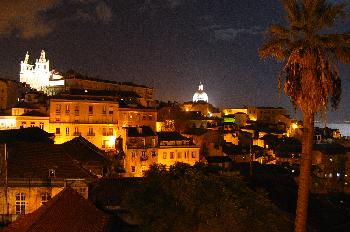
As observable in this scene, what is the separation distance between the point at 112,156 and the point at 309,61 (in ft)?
140

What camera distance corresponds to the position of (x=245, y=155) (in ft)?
241

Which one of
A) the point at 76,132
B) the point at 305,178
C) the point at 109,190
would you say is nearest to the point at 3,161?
the point at 109,190

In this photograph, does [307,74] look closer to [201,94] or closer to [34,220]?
[34,220]

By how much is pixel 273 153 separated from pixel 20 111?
46.8 metres

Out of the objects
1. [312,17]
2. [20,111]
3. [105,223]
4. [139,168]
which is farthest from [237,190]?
[20,111]

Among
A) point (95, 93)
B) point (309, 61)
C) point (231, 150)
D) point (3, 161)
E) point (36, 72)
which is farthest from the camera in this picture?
point (36, 72)

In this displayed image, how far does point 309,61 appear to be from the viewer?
57.1 feet

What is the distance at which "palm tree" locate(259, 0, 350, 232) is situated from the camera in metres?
17.4

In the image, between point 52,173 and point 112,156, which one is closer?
point 52,173

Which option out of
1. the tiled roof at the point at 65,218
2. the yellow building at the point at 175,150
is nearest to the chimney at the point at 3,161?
the tiled roof at the point at 65,218

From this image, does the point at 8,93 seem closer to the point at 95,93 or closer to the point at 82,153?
the point at 95,93

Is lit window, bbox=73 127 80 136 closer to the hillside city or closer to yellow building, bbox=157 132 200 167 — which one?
the hillside city

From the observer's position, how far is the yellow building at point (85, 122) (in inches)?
2498

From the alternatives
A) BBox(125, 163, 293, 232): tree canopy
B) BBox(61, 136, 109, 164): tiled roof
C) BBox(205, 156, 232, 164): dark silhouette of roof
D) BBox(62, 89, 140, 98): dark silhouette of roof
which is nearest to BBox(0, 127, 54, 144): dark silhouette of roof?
BBox(61, 136, 109, 164): tiled roof
